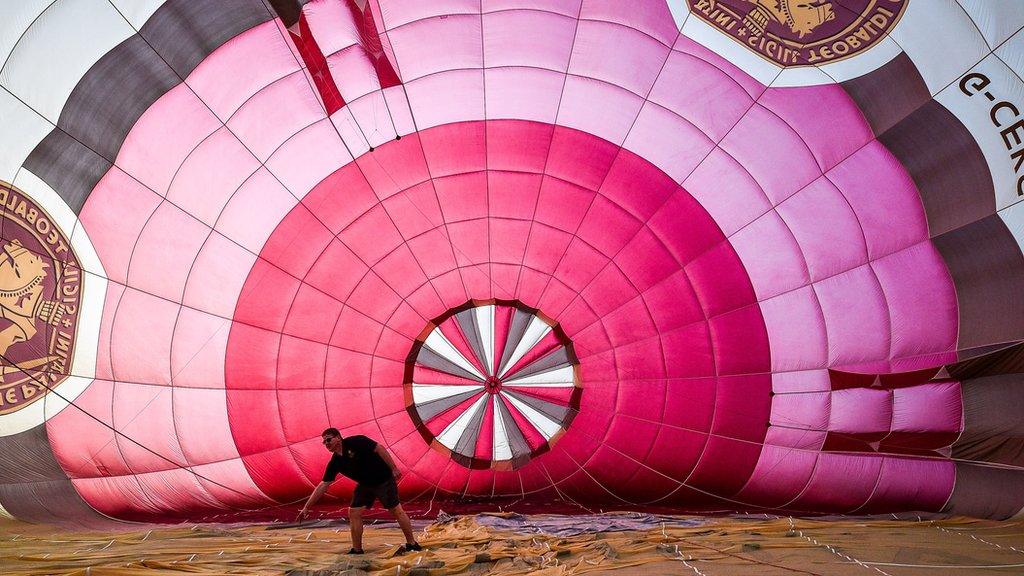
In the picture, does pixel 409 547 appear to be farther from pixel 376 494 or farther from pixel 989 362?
pixel 989 362

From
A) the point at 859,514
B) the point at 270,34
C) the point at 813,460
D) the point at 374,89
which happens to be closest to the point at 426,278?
the point at 374,89

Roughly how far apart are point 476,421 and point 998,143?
12.6ft

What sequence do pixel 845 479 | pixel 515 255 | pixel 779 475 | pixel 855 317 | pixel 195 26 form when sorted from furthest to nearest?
pixel 515 255, pixel 779 475, pixel 845 479, pixel 855 317, pixel 195 26

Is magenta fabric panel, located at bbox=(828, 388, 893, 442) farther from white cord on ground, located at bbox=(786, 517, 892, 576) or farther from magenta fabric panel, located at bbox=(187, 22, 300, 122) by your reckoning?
magenta fabric panel, located at bbox=(187, 22, 300, 122)

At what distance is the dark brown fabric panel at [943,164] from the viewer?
527 cm

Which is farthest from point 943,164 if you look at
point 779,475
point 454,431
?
point 454,431

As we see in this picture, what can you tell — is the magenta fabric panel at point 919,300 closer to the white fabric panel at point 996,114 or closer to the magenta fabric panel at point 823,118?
the white fabric panel at point 996,114

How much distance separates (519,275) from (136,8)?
118 inches

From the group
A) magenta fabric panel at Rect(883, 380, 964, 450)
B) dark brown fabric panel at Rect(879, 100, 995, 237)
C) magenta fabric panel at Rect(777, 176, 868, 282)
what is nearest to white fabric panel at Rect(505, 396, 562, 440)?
magenta fabric panel at Rect(777, 176, 868, 282)

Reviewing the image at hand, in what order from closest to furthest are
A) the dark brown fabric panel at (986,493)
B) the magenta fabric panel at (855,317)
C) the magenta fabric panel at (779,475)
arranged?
the dark brown fabric panel at (986,493) < the magenta fabric panel at (855,317) < the magenta fabric panel at (779,475)

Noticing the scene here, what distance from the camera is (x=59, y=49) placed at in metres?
4.94

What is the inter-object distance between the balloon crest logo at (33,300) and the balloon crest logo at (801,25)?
4200mm

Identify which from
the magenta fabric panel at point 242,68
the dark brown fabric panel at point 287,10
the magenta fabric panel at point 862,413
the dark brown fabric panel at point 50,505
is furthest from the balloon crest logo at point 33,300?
the magenta fabric panel at point 862,413

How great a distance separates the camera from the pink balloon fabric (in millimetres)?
5445
